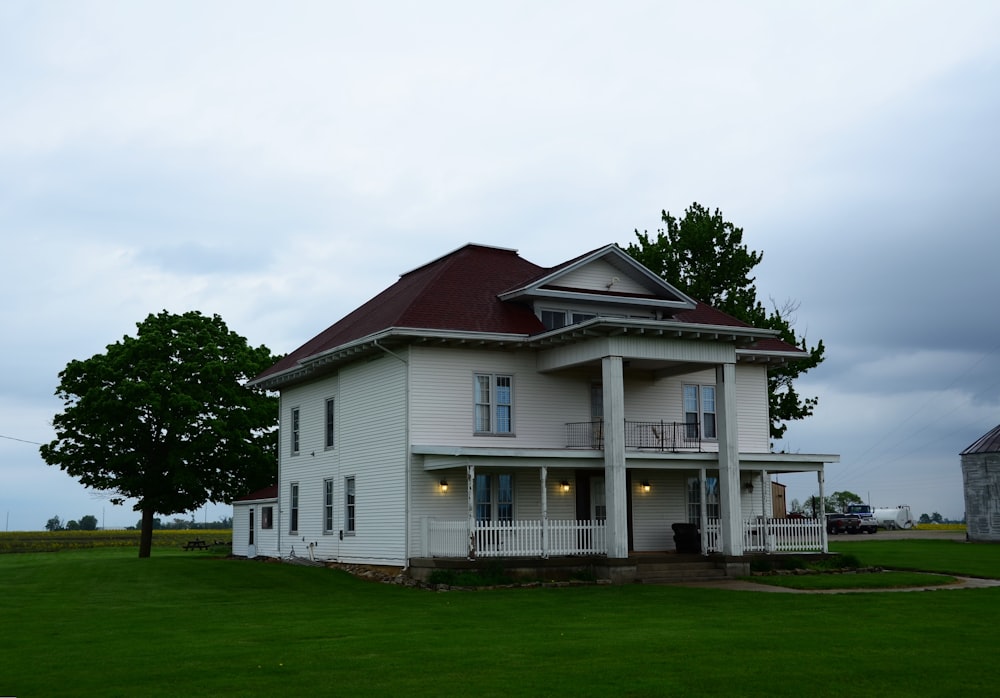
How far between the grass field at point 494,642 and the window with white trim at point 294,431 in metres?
10.9

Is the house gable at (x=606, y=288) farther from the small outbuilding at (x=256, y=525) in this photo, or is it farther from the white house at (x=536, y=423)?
the small outbuilding at (x=256, y=525)

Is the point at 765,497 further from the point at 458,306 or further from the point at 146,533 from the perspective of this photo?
the point at 146,533

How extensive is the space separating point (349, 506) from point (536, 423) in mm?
6512

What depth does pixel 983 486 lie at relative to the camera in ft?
172

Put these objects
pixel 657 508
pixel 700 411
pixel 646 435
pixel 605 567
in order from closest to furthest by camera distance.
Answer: pixel 605 567 → pixel 646 435 → pixel 657 508 → pixel 700 411

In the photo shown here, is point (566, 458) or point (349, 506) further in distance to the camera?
point (349, 506)

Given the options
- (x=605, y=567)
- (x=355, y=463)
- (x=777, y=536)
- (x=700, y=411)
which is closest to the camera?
(x=605, y=567)

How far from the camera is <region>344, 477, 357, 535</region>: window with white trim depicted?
32531 millimetres

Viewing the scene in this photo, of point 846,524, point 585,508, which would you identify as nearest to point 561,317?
point 585,508

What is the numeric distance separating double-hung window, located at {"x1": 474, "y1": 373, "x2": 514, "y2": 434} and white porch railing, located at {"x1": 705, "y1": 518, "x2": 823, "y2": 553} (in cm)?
681

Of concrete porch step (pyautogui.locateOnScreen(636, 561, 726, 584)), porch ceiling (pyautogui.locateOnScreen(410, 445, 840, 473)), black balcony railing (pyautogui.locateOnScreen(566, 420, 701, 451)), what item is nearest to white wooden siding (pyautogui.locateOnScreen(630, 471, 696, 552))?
black balcony railing (pyautogui.locateOnScreen(566, 420, 701, 451))

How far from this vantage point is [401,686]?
11766 mm

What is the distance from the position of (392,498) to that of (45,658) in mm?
15482

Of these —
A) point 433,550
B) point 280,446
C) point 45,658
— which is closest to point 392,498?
point 433,550
